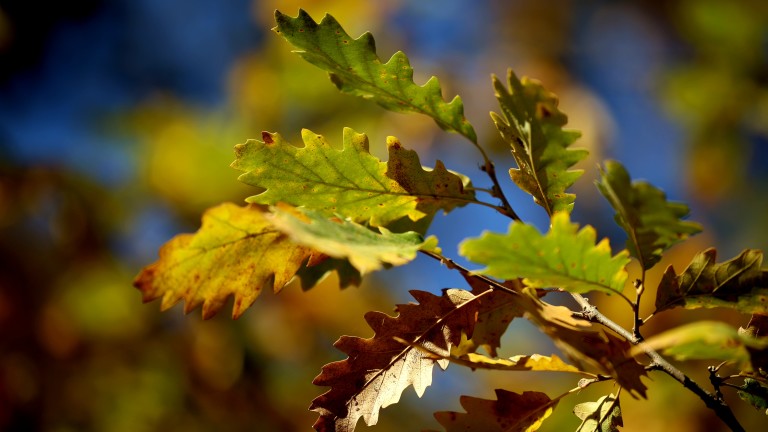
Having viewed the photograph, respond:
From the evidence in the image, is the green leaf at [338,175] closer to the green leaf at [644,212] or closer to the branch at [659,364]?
the branch at [659,364]

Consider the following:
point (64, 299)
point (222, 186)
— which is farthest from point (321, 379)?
point (64, 299)

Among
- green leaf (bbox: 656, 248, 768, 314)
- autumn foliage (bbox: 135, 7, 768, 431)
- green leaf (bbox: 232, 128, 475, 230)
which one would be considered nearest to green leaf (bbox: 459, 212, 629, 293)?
autumn foliage (bbox: 135, 7, 768, 431)

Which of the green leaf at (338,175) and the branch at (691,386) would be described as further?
the green leaf at (338,175)

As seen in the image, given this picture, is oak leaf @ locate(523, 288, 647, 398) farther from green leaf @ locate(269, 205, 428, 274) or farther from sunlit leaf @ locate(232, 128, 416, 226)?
sunlit leaf @ locate(232, 128, 416, 226)

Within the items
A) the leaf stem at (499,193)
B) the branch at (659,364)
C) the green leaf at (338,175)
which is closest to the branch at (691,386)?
the branch at (659,364)

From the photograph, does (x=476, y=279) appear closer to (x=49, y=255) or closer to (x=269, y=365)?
(x=269, y=365)

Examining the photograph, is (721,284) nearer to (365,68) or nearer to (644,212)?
(644,212)
